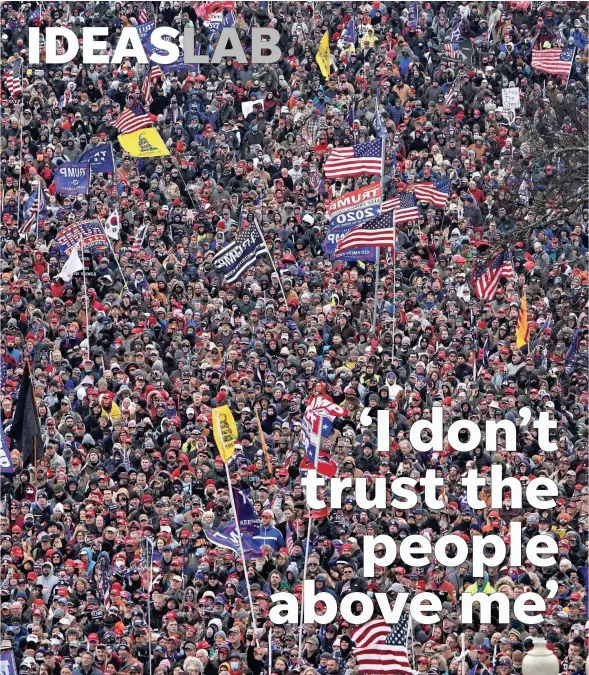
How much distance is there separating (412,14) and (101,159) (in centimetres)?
723

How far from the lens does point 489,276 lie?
33.3 metres

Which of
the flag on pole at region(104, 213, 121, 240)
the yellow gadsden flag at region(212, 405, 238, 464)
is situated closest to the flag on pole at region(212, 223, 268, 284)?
the flag on pole at region(104, 213, 121, 240)

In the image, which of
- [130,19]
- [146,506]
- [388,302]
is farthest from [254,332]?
[130,19]

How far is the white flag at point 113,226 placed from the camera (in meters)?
36.3

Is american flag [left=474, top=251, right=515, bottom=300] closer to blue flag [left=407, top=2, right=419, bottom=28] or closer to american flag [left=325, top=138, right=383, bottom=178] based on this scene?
american flag [left=325, top=138, right=383, bottom=178]

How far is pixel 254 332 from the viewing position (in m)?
33.3

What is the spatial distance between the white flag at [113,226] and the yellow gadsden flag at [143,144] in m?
1.58

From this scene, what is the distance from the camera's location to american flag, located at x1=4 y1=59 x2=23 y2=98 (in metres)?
40.7

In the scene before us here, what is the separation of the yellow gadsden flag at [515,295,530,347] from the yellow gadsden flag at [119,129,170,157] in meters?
7.57

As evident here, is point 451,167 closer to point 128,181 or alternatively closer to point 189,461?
point 128,181

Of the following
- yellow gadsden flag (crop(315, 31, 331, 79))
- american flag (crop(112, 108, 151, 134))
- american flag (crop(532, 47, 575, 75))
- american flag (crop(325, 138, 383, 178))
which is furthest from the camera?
yellow gadsden flag (crop(315, 31, 331, 79))

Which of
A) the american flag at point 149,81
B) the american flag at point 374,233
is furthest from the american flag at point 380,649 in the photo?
the american flag at point 149,81

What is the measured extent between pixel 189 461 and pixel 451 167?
389 inches

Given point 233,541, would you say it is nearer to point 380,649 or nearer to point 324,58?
point 380,649
